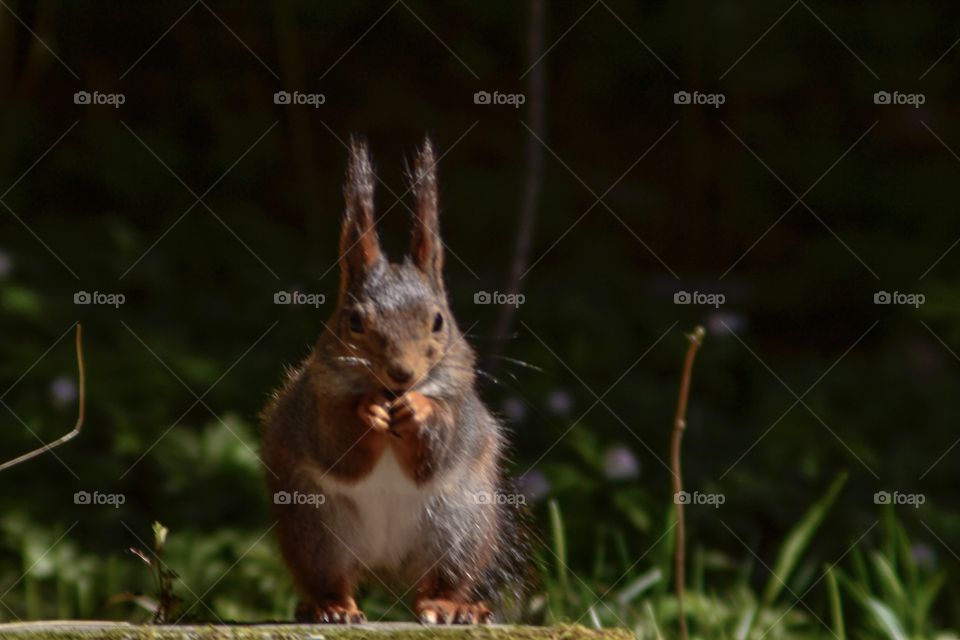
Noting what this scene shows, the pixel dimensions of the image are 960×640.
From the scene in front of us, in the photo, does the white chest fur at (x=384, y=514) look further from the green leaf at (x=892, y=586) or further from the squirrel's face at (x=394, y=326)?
the green leaf at (x=892, y=586)

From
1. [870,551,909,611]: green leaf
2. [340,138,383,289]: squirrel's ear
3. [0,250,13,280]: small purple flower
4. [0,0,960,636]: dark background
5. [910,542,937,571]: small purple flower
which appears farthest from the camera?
[0,250,13,280]: small purple flower

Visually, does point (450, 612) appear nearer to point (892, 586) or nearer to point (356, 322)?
point (356, 322)

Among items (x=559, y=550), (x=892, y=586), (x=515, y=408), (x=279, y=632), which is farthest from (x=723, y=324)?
(x=279, y=632)

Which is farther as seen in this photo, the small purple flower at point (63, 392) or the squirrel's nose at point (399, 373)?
the small purple flower at point (63, 392)

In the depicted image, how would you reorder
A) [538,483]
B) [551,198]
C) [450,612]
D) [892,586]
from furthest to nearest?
[551,198] < [538,483] < [892,586] < [450,612]

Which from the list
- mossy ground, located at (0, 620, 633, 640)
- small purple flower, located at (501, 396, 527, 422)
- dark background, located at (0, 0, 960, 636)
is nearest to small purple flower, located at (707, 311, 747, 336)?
dark background, located at (0, 0, 960, 636)

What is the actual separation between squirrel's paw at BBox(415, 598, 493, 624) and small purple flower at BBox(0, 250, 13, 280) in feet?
11.8

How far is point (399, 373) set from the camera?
9.49ft

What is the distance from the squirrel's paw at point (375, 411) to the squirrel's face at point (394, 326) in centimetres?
3

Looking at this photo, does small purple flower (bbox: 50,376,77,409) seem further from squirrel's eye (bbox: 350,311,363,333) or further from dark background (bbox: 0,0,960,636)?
squirrel's eye (bbox: 350,311,363,333)

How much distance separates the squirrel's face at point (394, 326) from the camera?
2895 millimetres

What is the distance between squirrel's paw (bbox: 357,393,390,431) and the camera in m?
2.90

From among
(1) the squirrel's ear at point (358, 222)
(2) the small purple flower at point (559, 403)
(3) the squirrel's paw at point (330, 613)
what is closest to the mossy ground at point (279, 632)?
(3) the squirrel's paw at point (330, 613)

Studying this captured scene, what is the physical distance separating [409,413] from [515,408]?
2382mm
